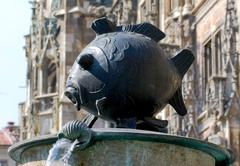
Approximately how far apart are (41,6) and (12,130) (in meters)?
16.5

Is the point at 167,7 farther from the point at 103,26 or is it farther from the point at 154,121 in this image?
the point at 154,121

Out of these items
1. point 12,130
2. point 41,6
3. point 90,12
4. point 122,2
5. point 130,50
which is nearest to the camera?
point 130,50

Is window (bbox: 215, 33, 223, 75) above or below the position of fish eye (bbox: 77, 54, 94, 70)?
above

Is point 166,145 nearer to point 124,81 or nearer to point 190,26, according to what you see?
point 124,81

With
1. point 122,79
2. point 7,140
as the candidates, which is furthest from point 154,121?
point 7,140

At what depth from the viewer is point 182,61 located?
6.14 metres

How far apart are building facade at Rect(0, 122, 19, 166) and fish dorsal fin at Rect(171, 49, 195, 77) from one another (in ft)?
138

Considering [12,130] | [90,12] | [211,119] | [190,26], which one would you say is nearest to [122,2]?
[90,12]

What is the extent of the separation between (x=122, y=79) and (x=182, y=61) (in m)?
0.68

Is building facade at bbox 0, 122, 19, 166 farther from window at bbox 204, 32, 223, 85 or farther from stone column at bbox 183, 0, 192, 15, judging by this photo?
window at bbox 204, 32, 223, 85

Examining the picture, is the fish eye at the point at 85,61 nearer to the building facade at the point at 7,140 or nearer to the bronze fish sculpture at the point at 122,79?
the bronze fish sculpture at the point at 122,79

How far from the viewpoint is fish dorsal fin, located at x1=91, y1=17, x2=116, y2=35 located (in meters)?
6.02

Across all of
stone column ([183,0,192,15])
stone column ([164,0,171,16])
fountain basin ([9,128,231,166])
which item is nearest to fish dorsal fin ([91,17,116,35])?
fountain basin ([9,128,231,166])

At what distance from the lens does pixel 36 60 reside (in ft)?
140
